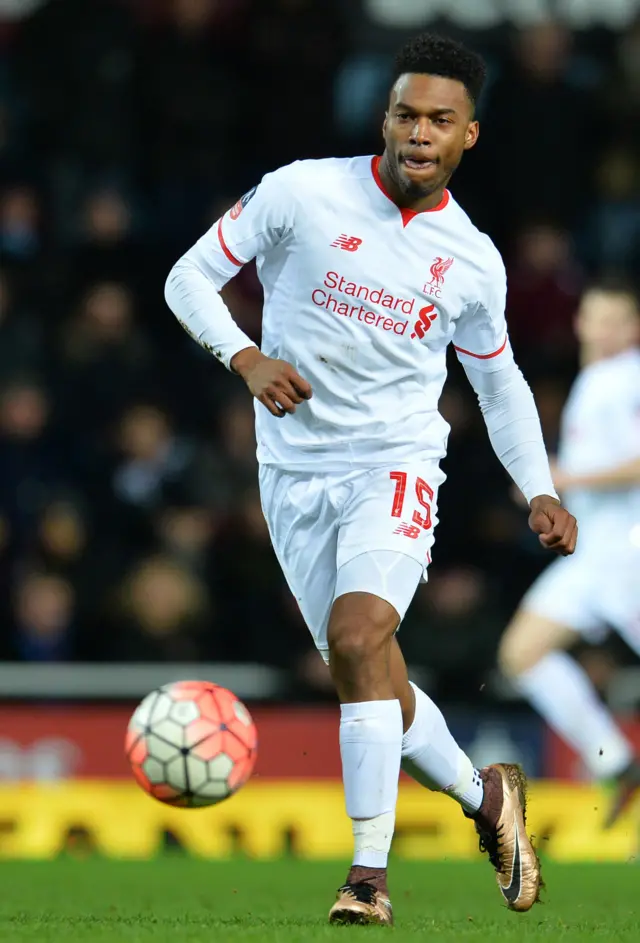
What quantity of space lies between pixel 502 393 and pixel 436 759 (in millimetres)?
→ 1065

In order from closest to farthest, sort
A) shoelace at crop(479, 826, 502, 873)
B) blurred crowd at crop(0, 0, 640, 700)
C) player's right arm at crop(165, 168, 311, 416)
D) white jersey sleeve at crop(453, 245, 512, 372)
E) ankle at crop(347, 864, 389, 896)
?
ankle at crop(347, 864, 389, 896) → player's right arm at crop(165, 168, 311, 416) → white jersey sleeve at crop(453, 245, 512, 372) → shoelace at crop(479, 826, 502, 873) → blurred crowd at crop(0, 0, 640, 700)

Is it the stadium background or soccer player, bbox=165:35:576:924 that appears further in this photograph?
the stadium background

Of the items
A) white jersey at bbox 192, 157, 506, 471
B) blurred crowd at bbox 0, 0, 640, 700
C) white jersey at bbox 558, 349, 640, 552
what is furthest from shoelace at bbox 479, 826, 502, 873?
blurred crowd at bbox 0, 0, 640, 700

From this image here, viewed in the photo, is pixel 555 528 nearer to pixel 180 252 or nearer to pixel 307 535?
pixel 307 535

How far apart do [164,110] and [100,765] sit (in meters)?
4.24

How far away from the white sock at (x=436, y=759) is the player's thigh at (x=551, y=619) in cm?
352

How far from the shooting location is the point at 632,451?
29.1 feet

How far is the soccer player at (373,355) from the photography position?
477cm

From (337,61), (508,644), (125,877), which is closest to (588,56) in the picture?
(337,61)

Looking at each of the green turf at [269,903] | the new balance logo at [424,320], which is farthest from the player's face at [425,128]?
the green turf at [269,903]

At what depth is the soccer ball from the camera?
5.87 meters

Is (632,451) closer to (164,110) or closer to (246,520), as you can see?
(246,520)

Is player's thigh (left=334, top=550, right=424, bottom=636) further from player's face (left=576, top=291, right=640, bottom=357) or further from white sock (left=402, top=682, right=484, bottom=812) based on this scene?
player's face (left=576, top=291, right=640, bottom=357)

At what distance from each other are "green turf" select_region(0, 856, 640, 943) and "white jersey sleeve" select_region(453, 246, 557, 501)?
123cm
